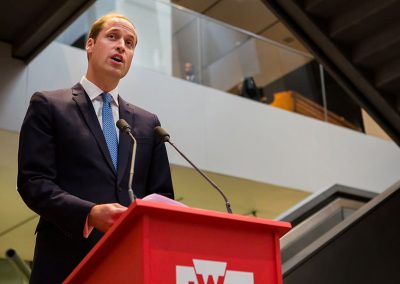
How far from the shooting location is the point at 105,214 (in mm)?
2070

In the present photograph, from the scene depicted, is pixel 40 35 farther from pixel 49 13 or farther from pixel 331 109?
pixel 331 109

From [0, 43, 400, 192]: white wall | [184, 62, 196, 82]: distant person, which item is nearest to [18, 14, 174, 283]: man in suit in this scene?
Answer: [0, 43, 400, 192]: white wall

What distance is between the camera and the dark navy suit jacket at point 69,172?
2246mm

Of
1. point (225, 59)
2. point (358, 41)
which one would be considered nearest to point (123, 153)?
point (358, 41)

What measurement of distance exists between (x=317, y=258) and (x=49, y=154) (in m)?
3.55

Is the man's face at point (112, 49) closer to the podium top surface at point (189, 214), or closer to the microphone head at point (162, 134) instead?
the microphone head at point (162, 134)

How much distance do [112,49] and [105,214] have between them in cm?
76

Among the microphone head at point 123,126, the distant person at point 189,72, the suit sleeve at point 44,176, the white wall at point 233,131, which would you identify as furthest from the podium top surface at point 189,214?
the distant person at point 189,72

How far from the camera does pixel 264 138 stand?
873 centimetres

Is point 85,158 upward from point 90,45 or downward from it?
downward

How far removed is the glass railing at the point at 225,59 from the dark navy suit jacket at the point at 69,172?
15.5 ft

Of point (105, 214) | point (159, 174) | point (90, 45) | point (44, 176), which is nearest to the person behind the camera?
point (105, 214)

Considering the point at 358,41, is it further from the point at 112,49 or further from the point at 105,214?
the point at 105,214

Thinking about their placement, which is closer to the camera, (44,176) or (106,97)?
(44,176)
